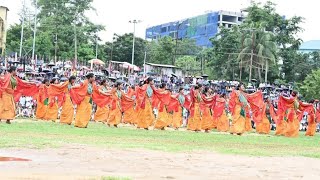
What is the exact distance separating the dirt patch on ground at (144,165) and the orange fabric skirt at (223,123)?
1163cm

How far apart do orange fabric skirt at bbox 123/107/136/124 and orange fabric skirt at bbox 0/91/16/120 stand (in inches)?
215

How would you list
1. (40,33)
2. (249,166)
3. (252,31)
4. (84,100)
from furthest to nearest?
(40,33) < (252,31) < (84,100) < (249,166)

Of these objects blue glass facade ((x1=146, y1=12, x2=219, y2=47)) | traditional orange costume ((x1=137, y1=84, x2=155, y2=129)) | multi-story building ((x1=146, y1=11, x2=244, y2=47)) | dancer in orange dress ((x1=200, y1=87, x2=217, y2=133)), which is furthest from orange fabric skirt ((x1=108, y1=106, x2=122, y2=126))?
blue glass facade ((x1=146, y1=12, x2=219, y2=47))

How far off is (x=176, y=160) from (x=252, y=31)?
50055 mm

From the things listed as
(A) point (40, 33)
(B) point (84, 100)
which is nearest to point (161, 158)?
(B) point (84, 100)

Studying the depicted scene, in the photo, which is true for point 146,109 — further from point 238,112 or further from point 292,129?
point 292,129

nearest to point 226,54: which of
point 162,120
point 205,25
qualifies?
point 162,120

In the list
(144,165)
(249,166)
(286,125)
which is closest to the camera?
(144,165)

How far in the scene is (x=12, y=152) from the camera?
10.6 metres

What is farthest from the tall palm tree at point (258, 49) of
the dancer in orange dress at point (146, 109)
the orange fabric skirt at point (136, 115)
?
the dancer in orange dress at point (146, 109)

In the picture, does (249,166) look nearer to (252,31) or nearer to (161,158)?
(161,158)

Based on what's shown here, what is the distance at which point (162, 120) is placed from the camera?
23000 mm

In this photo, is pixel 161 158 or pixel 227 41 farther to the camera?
pixel 227 41

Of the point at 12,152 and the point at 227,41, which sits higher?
the point at 227,41
